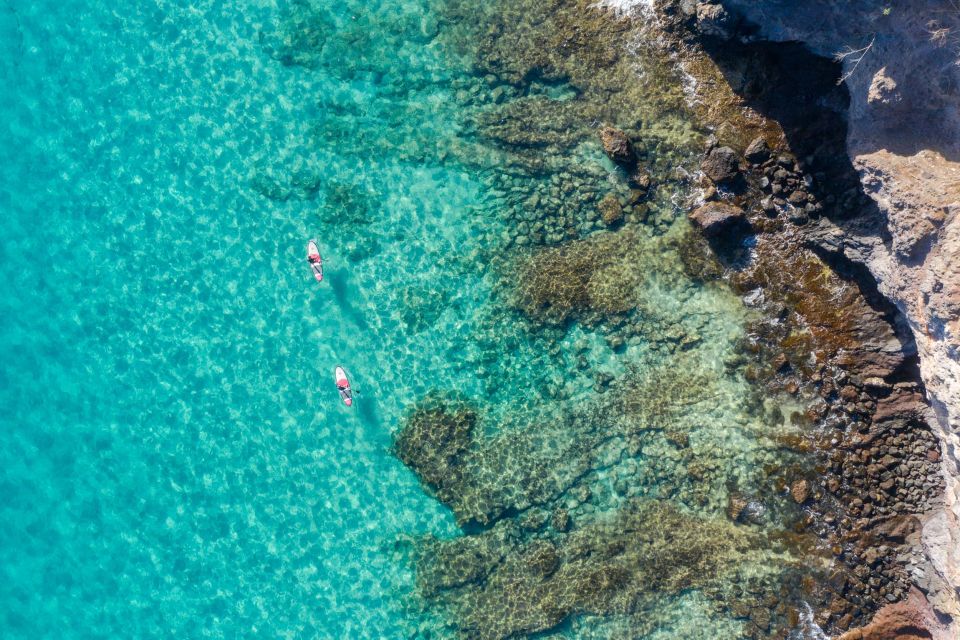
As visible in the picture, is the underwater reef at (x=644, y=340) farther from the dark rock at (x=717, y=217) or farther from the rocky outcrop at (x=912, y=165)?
the rocky outcrop at (x=912, y=165)

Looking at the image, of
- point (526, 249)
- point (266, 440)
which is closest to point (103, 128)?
point (266, 440)

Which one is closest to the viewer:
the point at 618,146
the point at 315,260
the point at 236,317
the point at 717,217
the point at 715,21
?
the point at 715,21

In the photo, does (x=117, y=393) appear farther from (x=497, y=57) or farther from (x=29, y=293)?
(x=497, y=57)

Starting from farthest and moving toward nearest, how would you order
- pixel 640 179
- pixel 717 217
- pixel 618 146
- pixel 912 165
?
pixel 640 179
pixel 618 146
pixel 717 217
pixel 912 165

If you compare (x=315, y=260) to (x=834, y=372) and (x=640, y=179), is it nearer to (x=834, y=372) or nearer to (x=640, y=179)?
(x=640, y=179)

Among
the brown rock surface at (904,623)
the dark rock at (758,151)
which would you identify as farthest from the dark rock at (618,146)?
the brown rock surface at (904,623)

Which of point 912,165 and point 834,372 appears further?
point 834,372

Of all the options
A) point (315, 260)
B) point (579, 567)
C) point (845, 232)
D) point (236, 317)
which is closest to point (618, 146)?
point (845, 232)

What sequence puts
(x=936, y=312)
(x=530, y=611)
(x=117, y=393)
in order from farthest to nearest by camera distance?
(x=117, y=393), (x=530, y=611), (x=936, y=312)
